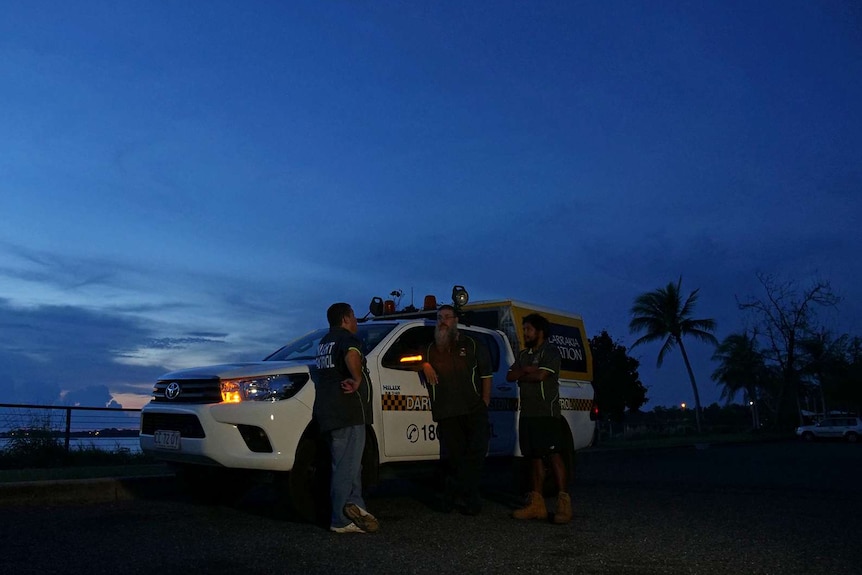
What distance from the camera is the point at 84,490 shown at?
8531 mm

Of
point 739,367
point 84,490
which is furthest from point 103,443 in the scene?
point 739,367

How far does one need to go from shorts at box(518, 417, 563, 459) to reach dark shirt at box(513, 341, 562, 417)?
6 cm

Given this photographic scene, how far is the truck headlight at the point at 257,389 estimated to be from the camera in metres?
6.95

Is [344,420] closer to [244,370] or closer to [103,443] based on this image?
[244,370]

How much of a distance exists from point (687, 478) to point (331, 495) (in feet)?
25.3

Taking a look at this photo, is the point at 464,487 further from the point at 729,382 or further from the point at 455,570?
the point at 729,382

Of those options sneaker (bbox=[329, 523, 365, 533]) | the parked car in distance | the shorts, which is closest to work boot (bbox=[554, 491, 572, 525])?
the shorts

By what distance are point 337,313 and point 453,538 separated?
2013mm

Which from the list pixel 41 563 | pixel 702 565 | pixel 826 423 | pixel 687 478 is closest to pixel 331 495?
pixel 41 563

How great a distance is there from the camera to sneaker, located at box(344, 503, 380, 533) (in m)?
6.52

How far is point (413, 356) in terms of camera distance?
26.4 ft

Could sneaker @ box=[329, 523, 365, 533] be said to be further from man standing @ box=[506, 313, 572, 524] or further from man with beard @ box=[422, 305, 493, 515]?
man standing @ box=[506, 313, 572, 524]

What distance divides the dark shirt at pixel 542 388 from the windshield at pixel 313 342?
1.44 meters

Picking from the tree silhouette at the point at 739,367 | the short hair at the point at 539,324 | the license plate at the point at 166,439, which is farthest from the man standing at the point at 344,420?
the tree silhouette at the point at 739,367
